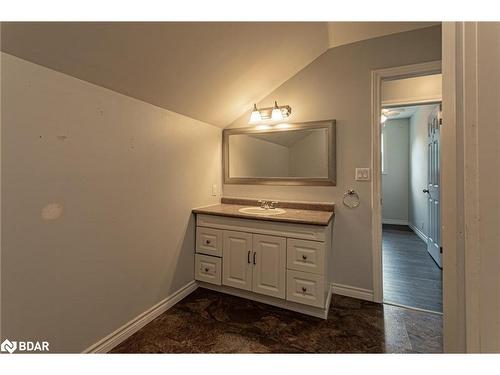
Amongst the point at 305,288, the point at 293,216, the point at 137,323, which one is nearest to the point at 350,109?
the point at 293,216

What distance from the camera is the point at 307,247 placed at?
5.53ft

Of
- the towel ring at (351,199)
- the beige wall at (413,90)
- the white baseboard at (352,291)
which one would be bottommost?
the white baseboard at (352,291)

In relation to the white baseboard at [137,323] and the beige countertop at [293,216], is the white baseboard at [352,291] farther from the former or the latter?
the white baseboard at [137,323]

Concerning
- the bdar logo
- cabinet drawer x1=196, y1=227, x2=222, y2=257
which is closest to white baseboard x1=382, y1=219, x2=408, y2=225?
cabinet drawer x1=196, y1=227, x2=222, y2=257

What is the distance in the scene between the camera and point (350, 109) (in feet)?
6.55

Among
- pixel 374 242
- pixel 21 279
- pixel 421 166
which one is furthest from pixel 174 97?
pixel 421 166

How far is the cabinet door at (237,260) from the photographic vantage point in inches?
74.7

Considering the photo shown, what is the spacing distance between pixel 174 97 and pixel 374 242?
207 centimetres

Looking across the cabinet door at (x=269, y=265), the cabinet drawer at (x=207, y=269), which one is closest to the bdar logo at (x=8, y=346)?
the cabinet drawer at (x=207, y=269)

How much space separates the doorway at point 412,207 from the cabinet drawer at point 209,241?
63.1 inches

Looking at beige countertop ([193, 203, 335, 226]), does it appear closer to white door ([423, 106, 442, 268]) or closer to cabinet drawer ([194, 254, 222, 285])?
cabinet drawer ([194, 254, 222, 285])

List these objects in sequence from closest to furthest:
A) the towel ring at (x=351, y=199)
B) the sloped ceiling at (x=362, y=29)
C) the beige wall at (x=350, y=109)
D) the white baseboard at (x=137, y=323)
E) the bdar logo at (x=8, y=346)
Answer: the bdar logo at (x=8, y=346)
the white baseboard at (x=137, y=323)
the sloped ceiling at (x=362, y=29)
the beige wall at (x=350, y=109)
the towel ring at (x=351, y=199)

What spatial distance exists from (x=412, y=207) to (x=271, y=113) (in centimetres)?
390
